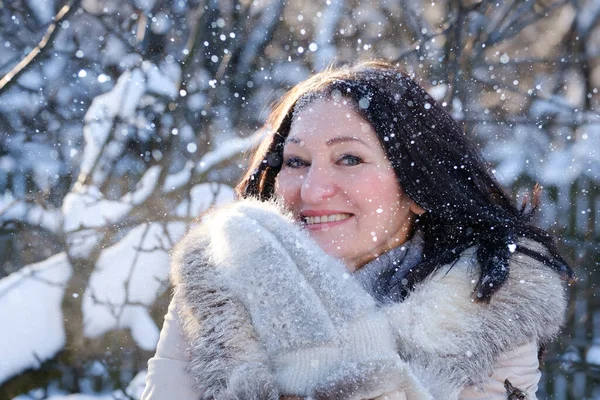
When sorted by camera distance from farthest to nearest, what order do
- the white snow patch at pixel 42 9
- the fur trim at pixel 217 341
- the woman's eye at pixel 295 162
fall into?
the white snow patch at pixel 42 9 → the woman's eye at pixel 295 162 → the fur trim at pixel 217 341

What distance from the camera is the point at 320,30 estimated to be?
15.1 feet

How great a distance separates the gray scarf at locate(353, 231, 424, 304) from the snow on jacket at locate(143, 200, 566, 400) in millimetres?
132

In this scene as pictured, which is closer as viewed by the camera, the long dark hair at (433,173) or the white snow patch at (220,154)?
the long dark hair at (433,173)

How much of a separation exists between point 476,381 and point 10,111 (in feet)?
12.2

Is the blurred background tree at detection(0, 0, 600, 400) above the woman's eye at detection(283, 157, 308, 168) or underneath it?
above

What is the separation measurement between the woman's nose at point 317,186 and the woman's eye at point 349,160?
0.18 feet

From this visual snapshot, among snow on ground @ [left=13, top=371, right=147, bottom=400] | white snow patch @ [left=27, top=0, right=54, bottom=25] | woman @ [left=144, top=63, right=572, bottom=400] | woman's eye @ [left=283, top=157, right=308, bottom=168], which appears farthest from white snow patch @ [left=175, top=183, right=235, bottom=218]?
woman's eye @ [left=283, top=157, right=308, bottom=168]

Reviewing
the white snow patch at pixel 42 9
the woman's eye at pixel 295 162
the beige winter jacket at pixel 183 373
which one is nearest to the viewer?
the beige winter jacket at pixel 183 373

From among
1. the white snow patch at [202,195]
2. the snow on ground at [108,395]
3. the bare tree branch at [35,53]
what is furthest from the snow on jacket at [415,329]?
the snow on ground at [108,395]

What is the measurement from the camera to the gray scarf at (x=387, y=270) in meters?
1.78

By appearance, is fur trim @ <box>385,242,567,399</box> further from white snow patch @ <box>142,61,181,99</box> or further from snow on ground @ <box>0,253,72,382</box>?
snow on ground @ <box>0,253,72,382</box>

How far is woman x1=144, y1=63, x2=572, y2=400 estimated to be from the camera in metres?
1.45

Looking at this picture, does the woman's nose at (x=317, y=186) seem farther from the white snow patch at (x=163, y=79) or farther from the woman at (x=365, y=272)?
the white snow patch at (x=163, y=79)

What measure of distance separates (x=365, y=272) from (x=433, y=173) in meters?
0.34
